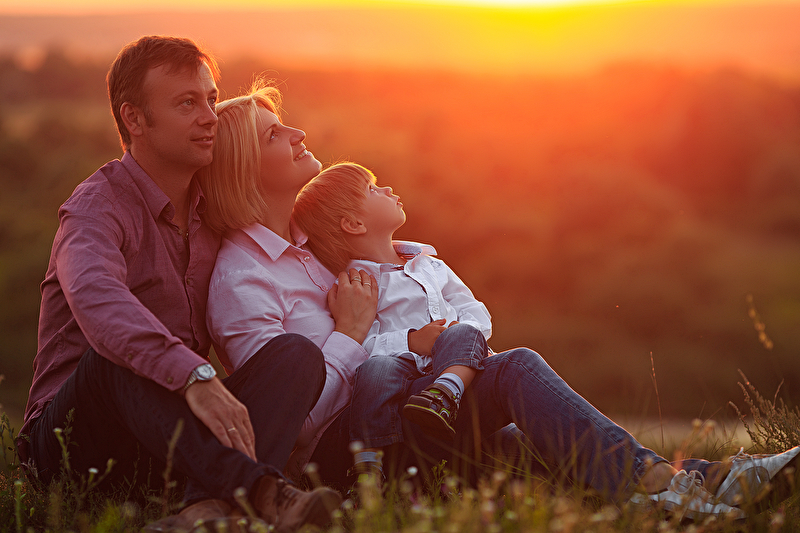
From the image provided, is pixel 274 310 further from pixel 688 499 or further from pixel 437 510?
pixel 688 499

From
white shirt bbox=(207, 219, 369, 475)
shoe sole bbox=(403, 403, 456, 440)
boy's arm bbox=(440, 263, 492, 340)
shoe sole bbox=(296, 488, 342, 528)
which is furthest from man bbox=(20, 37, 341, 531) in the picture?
boy's arm bbox=(440, 263, 492, 340)

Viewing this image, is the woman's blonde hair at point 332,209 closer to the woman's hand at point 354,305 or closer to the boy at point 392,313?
the boy at point 392,313

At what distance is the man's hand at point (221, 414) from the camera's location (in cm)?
204

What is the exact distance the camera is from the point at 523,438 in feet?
9.31

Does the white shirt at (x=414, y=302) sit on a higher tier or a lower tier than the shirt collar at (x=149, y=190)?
lower

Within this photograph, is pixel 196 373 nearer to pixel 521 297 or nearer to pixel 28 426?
pixel 28 426

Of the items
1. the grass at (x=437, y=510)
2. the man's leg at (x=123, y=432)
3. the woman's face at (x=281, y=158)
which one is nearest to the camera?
the grass at (x=437, y=510)

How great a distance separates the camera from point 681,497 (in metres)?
2.12

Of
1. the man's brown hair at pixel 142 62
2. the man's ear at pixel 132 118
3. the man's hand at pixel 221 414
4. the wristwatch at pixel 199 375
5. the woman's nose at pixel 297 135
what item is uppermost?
the man's brown hair at pixel 142 62

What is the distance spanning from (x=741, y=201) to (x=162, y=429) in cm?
1710

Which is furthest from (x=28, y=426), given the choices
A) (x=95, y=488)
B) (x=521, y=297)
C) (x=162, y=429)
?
(x=521, y=297)

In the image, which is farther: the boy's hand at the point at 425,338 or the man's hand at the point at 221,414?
the boy's hand at the point at 425,338

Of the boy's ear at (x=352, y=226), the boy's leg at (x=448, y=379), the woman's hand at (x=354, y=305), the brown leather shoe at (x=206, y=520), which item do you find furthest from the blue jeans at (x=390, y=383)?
the boy's ear at (x=352, y=226)

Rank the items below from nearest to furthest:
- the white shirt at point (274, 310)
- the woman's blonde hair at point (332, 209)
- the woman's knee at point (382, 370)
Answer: the woman's knee at point (382, 370), the white shirt at point (274, 310), the woman's blonde hair at point (332, 209)
